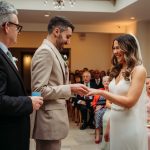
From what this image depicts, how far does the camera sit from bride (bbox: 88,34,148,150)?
2.25 metres

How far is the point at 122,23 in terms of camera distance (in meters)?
9.86

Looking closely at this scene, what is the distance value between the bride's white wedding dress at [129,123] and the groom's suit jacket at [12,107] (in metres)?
0.77

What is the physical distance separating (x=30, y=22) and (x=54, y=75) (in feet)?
25.9

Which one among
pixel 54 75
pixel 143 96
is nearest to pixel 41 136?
pixel 54 75

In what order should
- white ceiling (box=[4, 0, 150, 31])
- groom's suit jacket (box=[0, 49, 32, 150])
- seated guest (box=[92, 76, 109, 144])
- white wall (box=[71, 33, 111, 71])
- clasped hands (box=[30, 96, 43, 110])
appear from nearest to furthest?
1. groom's suit jacket (box=[0, 49, 32, 150])
2. clasped hands (box=[30, 96, 43, 110])
3. seated guest (box=[92, 76, 109, 144])
4. white ceiling (box=[4, 0, 150, 31])
5. white wall (box=[71, 33, 111, 71])

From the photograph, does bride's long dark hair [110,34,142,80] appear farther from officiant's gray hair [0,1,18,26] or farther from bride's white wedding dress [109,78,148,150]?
officiant's gray hair [0,1,18,26]

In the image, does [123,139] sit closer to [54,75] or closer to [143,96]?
[143,96]

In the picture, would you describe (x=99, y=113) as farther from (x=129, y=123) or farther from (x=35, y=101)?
(x=35, y=101)

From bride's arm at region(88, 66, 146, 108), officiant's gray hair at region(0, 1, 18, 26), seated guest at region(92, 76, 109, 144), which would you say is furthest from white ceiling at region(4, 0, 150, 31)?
officiant's gray hair at region(0, 1, 18, 26)

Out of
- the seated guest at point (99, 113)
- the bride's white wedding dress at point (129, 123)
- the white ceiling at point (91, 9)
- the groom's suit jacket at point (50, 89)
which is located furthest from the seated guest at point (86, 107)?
the groom's suit jacket at point (50, 89)

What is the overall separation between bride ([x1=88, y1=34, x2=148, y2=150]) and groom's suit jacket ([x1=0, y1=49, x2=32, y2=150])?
684 mm

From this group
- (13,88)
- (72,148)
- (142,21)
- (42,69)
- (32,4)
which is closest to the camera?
(13,88)

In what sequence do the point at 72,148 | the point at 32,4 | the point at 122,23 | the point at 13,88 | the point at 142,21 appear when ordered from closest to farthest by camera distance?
the point at 13,88 < the point at 72,148 < the point at 32,4 < the point at 142,21 < the point at 122,23

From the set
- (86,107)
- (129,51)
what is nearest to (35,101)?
(129,51)
